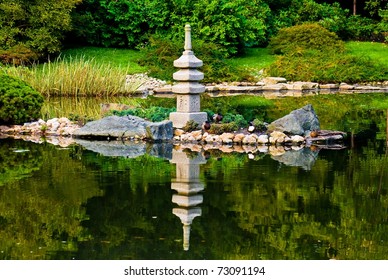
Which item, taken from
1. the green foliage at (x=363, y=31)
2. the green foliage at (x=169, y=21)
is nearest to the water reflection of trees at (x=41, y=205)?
the green foliage at (x=169, y=21)

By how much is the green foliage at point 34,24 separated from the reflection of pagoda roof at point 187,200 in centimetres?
2192

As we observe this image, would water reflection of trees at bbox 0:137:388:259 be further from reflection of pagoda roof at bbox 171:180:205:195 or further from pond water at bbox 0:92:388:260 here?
reflection of pagoda roof at bbox 171:180:205:195

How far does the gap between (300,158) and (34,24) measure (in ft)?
68.4

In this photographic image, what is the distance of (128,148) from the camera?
15773 millimetres

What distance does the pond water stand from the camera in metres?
8.81

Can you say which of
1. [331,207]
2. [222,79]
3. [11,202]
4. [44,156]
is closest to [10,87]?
[44,156]

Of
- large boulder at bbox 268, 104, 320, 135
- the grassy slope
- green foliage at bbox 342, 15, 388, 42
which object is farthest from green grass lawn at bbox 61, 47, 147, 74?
large boulder at bbox 268, 104, 320, 135

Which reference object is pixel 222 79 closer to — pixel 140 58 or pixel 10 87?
pixel 140 58

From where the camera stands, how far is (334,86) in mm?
31750

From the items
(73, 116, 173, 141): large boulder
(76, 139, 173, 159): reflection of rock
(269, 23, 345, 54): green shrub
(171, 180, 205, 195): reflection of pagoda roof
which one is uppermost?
(269, 23, 345, 54): green shrub

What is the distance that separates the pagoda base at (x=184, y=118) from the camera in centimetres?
1736

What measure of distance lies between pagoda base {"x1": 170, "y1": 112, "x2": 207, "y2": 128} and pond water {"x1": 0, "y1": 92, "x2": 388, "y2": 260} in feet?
6.05

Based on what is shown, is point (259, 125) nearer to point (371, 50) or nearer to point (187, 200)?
point (187, 200)

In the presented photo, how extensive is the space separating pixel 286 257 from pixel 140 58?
26.0 metres
